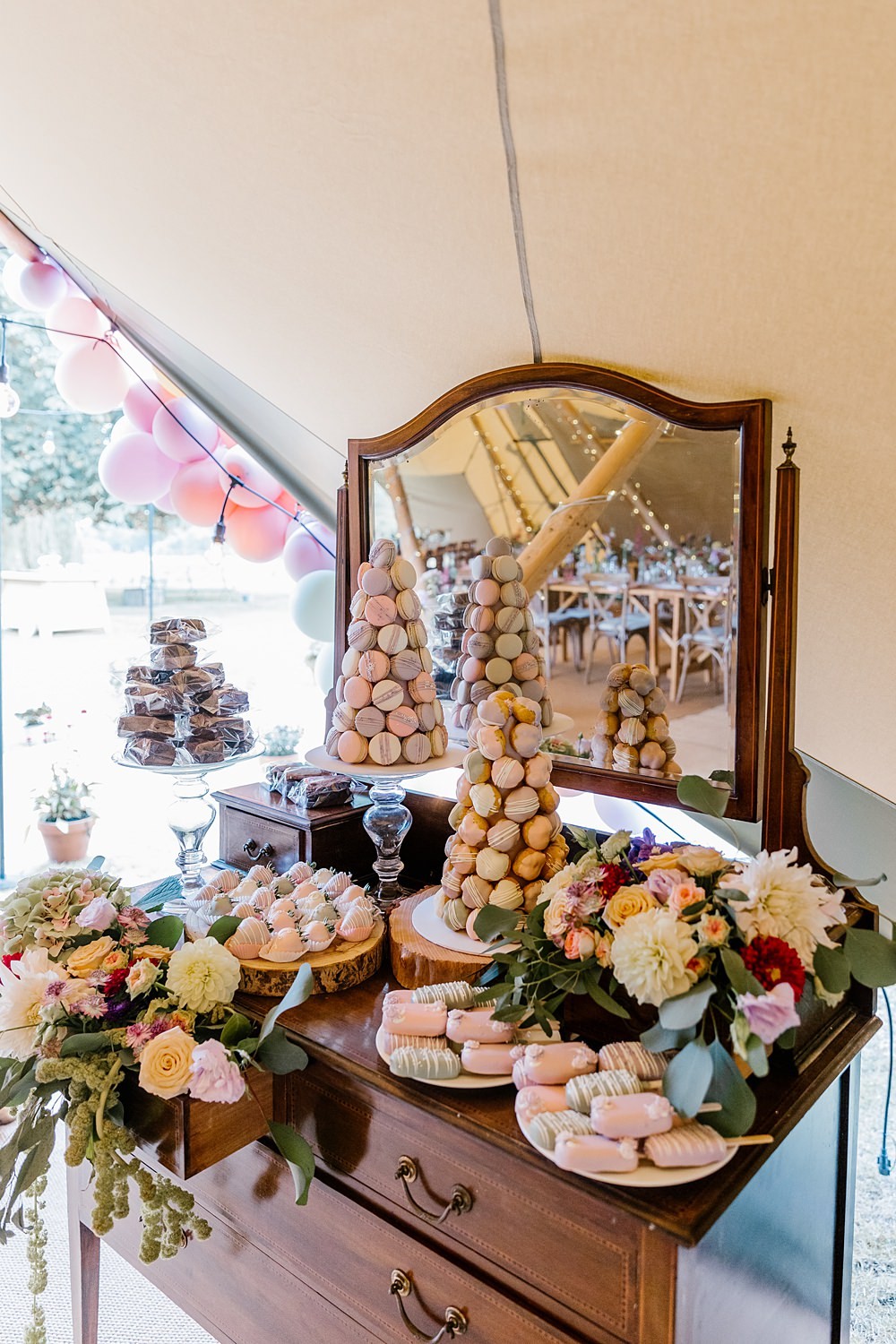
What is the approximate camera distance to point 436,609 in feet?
5.41

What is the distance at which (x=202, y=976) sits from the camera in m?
1.20

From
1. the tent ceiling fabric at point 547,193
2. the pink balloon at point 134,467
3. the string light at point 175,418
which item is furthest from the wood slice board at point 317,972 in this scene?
the pink balloon at point 134,467

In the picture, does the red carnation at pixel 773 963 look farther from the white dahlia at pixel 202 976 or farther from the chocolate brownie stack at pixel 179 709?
the chocolate brownie stack at pixel 179 709

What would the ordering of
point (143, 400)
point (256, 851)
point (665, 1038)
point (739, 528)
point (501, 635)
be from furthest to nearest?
1. point (143, 400)
2. point (256, 851)
3. point (501, 635)
4. point (739, 528)
5. point (665, 1038)

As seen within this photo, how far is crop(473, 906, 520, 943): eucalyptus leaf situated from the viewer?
1.16 m

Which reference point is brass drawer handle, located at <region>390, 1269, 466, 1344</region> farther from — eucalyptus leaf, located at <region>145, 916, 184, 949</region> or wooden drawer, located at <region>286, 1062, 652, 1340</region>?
eucalyptus leaf, located at <region>145, 916, 184, 949</region>

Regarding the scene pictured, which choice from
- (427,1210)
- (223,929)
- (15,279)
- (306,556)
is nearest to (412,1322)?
(427,1210)

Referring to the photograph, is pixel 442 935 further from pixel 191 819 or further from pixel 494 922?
A: pixel 191 819

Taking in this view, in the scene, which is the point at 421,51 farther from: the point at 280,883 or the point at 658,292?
the point at 280,883

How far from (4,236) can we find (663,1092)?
2604 millimetres

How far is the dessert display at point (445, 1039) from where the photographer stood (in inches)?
40.9

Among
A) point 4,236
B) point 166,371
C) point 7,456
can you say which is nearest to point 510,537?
point 166,371

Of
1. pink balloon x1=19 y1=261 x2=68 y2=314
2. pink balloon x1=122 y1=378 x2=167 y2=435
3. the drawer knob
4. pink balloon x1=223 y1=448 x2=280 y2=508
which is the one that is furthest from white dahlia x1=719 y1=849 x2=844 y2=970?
pink balloon x1=19 y1=261 x2=68 y2=314

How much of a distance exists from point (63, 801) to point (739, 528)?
3932 millimetres
